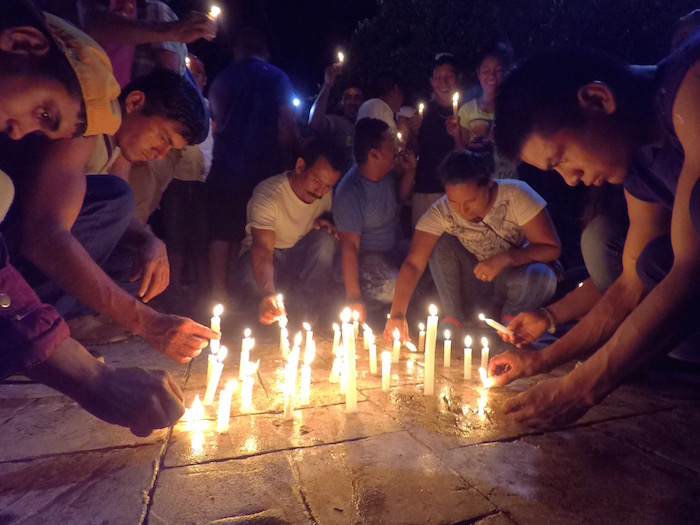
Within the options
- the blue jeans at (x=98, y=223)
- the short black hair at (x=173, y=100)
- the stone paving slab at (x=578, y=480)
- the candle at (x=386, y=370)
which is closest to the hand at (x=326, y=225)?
the short black hair at (x=173, y=100)

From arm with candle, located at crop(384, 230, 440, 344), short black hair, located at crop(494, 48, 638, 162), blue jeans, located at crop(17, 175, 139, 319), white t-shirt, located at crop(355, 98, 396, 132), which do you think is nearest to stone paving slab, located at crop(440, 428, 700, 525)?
short black hair, located at crop(494, 48, 638, 162)

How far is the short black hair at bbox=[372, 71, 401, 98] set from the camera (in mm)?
5910

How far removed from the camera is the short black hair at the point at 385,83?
5.91 m

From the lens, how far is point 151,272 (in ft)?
9.91

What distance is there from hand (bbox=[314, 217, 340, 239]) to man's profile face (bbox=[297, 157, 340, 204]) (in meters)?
0.38

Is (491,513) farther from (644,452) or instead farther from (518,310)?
Answer: (518,310)

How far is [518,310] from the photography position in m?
4.49

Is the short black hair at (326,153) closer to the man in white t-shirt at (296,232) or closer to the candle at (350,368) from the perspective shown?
the man in white t-shirt at (296,232)

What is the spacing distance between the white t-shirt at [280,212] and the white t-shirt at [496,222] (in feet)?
4.37

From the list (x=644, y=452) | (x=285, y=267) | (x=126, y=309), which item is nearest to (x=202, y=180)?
(x=285, y=267)

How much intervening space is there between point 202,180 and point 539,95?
4091mm

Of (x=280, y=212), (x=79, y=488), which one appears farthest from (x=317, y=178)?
(x=79, y=488)

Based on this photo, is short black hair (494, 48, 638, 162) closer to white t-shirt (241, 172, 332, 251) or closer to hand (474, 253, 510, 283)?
hand (474, 253, 510, 283)

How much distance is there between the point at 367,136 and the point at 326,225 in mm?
1053
